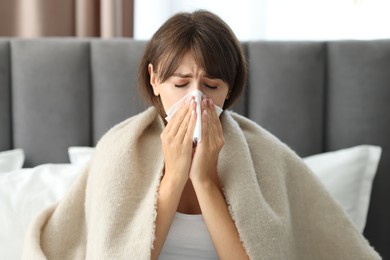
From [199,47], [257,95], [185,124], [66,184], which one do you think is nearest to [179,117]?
[185,124]

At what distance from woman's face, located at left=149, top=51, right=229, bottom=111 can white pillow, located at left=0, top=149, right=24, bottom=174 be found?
0.65 metres

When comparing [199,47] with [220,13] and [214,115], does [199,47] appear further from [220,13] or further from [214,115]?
[220,13]

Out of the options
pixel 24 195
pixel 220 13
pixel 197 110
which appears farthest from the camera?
pixel 220 13

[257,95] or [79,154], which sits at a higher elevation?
[257,95]

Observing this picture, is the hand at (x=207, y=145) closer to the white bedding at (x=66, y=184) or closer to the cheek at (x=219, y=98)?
the cheek at (x=219, y=98)

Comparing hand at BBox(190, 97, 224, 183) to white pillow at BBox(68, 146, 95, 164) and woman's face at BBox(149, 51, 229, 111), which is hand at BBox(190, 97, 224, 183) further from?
white pillow at BBox(68, 146, 95, 164)

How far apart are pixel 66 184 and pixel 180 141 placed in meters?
0.50

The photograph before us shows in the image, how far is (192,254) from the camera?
4.33 ft

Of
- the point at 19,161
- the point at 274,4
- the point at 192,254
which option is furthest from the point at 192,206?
the point at 274,4

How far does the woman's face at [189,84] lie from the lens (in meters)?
1.24

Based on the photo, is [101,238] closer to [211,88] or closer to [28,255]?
[28,255]

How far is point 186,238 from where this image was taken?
4.29ft

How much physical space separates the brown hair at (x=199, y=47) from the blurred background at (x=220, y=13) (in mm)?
730

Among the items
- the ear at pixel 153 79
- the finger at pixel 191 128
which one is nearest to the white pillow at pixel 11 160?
the ear at pixel 153 79
